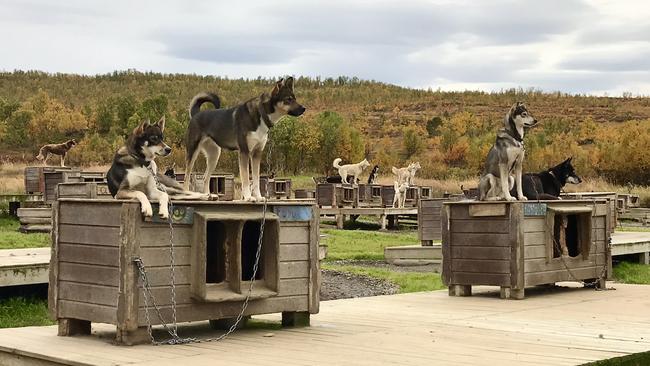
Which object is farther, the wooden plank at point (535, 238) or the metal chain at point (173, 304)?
the wooden plank at point (535, 238)

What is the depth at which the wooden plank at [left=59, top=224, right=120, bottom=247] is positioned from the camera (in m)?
6.89

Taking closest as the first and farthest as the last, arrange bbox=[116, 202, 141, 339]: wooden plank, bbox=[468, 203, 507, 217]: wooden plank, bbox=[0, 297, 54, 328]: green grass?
bbox=[116, 202, 141, 339]: wooden plank
bbox=[0, 297, 54, 328]: green grass
bbox=[468, 203, 507, 217]: wooden plank

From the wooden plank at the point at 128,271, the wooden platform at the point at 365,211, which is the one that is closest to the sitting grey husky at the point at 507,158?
the wooden plank at the point at 128,271

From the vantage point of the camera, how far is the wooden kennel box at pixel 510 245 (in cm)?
1037

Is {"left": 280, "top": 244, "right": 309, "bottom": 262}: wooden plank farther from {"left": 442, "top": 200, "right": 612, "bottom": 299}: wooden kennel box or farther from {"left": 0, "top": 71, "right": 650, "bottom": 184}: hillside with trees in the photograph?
{"left": 0, "top": 71, "right": 650, "bottom": 184}: hillside with trees

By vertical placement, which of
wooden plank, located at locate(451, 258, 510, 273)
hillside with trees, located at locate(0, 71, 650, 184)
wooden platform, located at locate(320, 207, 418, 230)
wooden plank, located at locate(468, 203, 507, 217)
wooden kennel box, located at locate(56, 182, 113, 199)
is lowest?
wooden plank, located at locate(451, 258, 510, 273)

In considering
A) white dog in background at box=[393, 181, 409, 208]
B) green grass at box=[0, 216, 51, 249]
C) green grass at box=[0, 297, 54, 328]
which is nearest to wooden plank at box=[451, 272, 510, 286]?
green grass at box=[0, 297, 54, 328]

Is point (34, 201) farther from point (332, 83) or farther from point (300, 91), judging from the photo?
point (332, 83)

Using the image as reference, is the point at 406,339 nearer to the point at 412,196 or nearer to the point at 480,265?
the point at 480,265

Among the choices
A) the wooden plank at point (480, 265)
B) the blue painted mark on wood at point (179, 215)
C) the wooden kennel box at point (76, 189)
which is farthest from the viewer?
the wooden kennel box at point (76, 189)

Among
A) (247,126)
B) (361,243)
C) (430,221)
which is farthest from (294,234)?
(361,243)

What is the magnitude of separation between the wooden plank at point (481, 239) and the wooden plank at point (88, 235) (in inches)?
191

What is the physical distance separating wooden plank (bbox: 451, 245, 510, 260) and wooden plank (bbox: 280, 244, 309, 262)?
305cm

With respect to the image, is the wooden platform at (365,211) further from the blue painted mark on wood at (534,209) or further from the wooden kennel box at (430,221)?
the blue painted mark on wood at (534,209)
